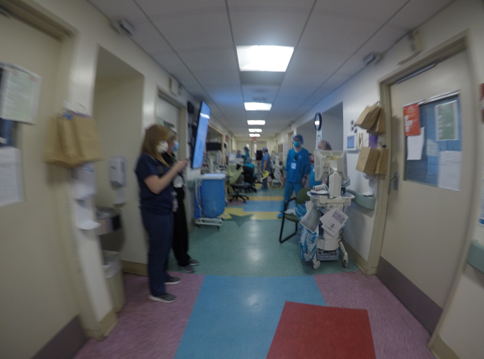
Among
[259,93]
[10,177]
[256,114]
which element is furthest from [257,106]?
[10,177]

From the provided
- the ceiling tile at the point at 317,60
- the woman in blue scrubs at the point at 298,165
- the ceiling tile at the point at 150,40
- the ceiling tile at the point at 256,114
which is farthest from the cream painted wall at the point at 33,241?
the ceiling tile at the point at 256,114

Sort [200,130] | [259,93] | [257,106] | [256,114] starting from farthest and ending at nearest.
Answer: [256,114], [257,106], [259,93], [200,130]

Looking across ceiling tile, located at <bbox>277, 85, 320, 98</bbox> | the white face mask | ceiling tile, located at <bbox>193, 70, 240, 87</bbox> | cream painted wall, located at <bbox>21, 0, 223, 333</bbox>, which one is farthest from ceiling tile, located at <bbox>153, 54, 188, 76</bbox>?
ceiling tile, located at <bbox>277, 85, 320, 98</bbox>

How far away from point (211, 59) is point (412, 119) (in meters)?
2.25

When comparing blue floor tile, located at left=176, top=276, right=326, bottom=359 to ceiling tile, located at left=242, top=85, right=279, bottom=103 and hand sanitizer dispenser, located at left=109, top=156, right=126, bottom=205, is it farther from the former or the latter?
ceiling tile, located at left=242, top=85, right=279, bottom=103

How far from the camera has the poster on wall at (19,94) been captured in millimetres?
977

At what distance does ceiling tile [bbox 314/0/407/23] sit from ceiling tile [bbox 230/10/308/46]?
0.57ft

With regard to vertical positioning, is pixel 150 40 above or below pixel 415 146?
above

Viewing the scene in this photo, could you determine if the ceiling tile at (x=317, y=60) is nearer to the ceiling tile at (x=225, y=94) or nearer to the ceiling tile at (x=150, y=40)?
the ceiling tile at (x=225, y=94)

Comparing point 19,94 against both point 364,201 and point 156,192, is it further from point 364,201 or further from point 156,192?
point 364,201

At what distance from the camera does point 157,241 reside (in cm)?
164

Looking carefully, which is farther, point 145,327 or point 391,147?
point 391,147

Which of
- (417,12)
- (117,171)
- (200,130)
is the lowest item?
Result: (117,171)

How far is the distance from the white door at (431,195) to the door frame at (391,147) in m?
0.06
